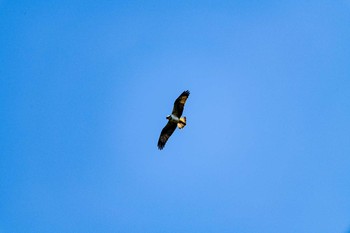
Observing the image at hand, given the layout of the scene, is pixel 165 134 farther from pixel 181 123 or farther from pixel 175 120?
pixel 181 123

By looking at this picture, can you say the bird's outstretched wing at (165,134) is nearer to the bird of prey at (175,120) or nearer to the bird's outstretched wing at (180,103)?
the bird of prey at (175,120)

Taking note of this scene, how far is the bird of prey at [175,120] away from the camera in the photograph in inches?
1030

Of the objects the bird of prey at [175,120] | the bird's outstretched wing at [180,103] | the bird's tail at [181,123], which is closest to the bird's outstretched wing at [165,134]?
the bird of prey at [175,120]

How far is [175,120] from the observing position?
2712 cm

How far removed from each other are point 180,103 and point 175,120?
3.90 feet

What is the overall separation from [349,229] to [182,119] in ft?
80.5

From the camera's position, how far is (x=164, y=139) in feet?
Answer: 92.2

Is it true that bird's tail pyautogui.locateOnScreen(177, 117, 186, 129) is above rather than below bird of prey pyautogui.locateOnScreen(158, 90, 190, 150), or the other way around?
below

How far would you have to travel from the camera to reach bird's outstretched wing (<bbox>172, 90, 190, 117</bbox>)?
25.9m

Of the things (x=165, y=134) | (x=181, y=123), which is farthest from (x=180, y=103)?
(x=165, y=134)

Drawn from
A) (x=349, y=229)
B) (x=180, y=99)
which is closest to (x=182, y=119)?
(x=180, y=99)

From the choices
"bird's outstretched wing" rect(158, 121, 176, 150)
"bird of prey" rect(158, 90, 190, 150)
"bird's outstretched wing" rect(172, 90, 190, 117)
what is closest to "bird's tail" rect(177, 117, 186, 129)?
"bird of prey" rect(158, 90, 190, 150)

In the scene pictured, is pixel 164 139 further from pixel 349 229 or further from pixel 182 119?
pixel 349 229

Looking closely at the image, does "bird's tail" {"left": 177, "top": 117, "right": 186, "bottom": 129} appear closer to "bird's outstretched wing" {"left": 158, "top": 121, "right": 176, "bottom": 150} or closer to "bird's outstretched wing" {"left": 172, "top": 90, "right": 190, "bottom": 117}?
"bird's outstretched wing" {"left": 172, "top": 90, "right": 190, "bottom": 117}
